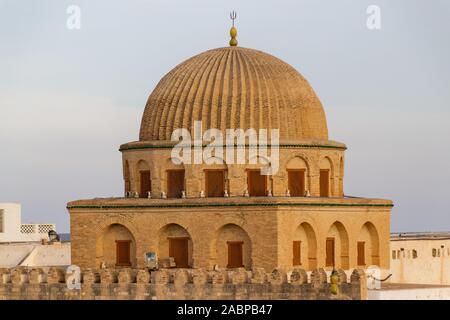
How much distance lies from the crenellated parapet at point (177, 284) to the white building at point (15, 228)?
22.3m

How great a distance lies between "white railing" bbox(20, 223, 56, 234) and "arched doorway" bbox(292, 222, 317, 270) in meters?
28.2

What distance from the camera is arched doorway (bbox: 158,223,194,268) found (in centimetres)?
7519

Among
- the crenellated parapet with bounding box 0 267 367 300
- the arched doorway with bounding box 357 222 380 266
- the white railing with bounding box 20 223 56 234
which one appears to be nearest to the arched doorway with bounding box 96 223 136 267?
the crenellated parapet with bounding box 0 267 367 300

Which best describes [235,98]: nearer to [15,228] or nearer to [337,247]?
[337,247]

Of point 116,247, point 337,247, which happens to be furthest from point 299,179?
point 116,247

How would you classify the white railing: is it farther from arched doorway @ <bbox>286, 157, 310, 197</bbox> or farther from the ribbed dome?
arched doorway @ <bbox>286, 157, 310, 197</bbox>

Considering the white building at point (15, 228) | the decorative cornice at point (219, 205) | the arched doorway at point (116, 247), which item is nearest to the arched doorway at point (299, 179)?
the decorative cornice at point (219, 205)

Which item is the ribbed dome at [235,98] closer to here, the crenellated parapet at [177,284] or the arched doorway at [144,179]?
the arched doorway at [144,179]

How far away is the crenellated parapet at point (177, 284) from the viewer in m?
70.3

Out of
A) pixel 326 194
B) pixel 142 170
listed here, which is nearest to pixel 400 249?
pixel 326 194

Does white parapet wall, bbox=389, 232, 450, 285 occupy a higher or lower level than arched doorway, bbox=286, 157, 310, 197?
lower

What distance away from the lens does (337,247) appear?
76.1 meters

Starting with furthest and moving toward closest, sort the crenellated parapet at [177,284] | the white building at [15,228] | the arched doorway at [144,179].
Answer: the white building at [15,228], the arched doorway at [144,179], the crenellated parapet at [177,284]

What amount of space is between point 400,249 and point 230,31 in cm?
1231
